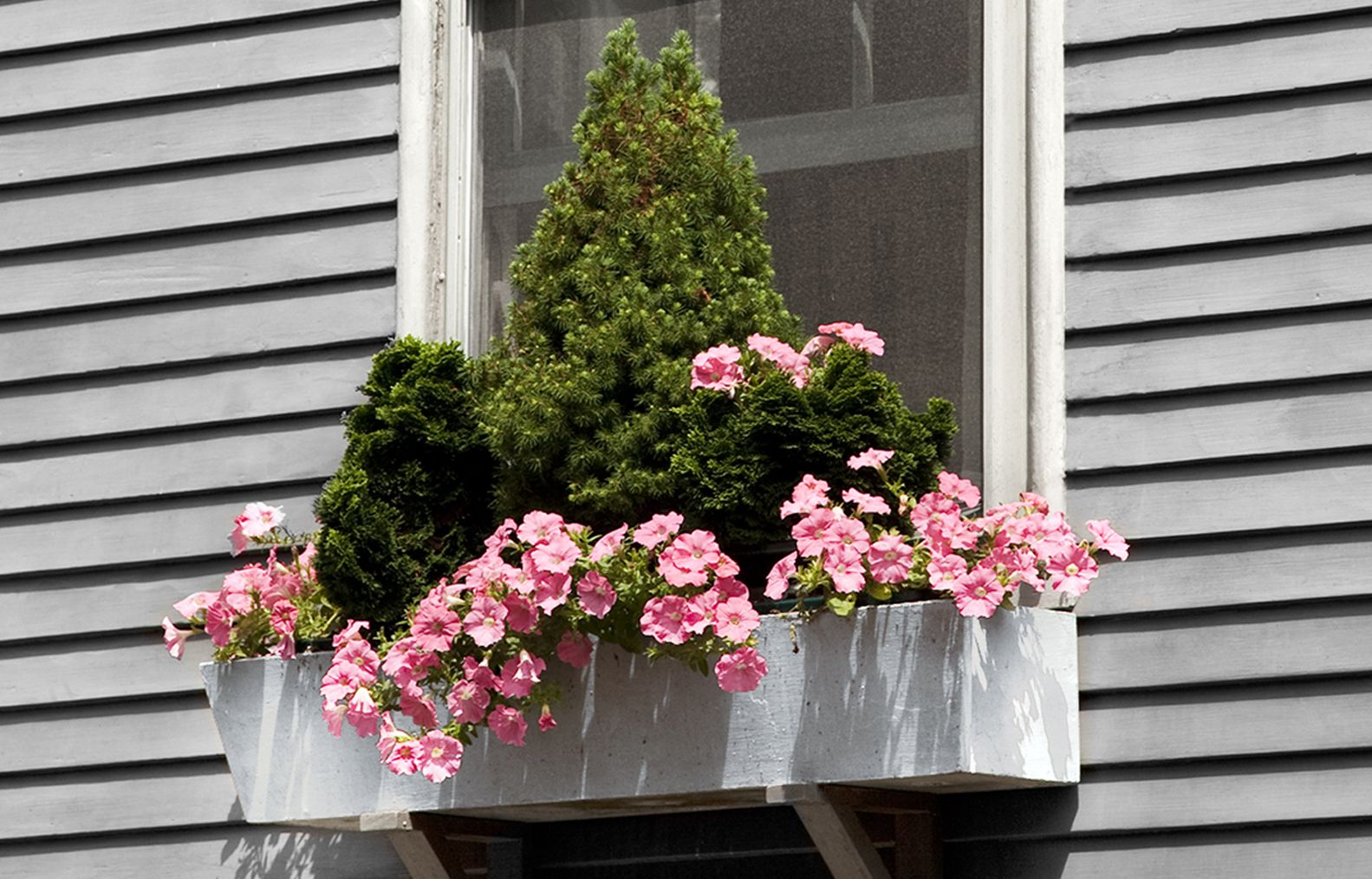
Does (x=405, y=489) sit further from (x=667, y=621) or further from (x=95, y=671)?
(x=95, y=671)

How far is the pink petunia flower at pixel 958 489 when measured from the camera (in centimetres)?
395

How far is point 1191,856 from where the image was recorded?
399cm

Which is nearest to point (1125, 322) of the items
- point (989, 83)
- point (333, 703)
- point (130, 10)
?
point (989, 83)

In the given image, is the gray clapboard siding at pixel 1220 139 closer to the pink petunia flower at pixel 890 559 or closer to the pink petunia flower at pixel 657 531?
the pink petunia flower at pixel 890 559

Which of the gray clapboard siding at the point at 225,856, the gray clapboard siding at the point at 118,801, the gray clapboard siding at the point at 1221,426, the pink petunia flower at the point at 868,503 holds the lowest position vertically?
the gray clapboard siding at the point at 225,856

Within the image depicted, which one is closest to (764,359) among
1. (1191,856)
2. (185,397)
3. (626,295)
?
(626,295)

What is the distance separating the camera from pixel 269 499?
15.4 ft

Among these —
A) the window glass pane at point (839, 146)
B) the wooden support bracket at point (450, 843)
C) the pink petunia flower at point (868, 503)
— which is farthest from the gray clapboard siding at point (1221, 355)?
the wooden support bracket at point (450, 843)

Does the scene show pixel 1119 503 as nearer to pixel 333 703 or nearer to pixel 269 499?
pixel 333 703

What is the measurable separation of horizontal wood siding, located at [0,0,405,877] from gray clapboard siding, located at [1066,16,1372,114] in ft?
4.95

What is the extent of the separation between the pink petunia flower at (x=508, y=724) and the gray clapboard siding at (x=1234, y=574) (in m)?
1.06

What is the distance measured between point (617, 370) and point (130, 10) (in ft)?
5.66

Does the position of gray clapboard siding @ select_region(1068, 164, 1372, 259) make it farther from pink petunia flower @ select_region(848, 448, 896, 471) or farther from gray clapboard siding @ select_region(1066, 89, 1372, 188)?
pink petunia flower @ select_region(848, 448, 896, 471)

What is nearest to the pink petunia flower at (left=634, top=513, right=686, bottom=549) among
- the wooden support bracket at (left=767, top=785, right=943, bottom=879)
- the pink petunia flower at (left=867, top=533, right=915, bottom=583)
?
the pink petunia flower at (left=867, top=533, right=915, bottom=583)
